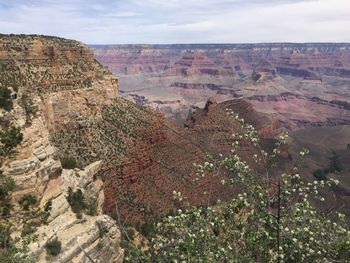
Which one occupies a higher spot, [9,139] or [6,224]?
Result: [9,139]

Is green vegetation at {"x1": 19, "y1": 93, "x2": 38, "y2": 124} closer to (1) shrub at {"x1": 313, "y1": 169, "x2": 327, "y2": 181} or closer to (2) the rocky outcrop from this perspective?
(2) the rocky outcrop

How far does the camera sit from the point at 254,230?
1697 cm

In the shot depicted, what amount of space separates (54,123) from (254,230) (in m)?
47.2

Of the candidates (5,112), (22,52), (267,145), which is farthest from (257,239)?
(267,145)

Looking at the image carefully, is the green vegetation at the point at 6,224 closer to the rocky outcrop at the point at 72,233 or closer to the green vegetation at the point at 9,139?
the rocky outcrop at the point at 72,233

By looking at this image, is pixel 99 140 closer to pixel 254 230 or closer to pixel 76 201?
pixel 76 201

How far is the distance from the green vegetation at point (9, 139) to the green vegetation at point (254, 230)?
16.1 m

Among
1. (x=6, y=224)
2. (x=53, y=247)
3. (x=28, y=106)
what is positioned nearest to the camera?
(x=6, y=224)

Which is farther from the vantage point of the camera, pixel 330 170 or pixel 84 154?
pixel 330 170

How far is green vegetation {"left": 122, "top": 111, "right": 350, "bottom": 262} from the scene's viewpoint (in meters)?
15.2

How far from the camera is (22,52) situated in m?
61.4

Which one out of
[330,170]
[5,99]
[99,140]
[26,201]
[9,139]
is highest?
[5,99]

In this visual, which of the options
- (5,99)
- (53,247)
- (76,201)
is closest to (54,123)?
(76,201)

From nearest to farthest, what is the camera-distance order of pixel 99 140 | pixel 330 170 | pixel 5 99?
1. pixel 5 99
2. pixel 99 140
3. pixel 330 170
